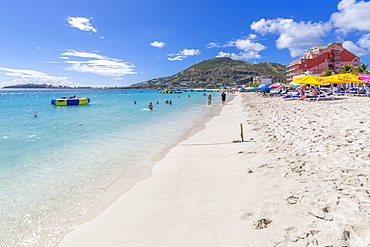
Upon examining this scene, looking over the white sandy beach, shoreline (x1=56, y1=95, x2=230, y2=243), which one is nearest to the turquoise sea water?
shoreline (x1=56, y1=95, x2=230, y2=243)

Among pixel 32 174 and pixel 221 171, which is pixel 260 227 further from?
pixel 32 174

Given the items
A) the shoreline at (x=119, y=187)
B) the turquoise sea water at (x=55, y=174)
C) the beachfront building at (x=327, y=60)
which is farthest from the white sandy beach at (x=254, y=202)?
the beachfront building at (x=327, y=60)

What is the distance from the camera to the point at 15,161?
798cm

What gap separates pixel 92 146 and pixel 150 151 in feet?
9.88

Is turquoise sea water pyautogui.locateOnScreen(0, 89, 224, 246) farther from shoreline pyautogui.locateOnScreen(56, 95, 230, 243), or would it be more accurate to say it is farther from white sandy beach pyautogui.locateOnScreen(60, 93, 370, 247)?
white sandy beach pyautogui.locateOnScreen(60, 93, 370, 247)

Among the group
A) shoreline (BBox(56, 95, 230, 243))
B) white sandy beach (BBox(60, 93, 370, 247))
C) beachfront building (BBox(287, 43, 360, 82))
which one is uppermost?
beachfront building (BBox(287, 43, 360, 82))

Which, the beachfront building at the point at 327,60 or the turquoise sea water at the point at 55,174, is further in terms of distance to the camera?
the beachfront building at the point at 327,60

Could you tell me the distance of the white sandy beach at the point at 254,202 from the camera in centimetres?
301

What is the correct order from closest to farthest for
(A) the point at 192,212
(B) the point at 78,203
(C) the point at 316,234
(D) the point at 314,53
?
(C) the point at 316,234
(A) the point at 192,212
(B) the point at 78,203
(D) the point at 314,53

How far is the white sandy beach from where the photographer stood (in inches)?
119

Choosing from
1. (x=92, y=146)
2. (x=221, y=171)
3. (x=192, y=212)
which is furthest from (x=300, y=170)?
(x=92, y=146)

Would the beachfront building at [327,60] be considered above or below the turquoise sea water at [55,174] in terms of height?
above

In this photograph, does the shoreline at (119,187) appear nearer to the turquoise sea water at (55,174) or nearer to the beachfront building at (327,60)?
the turquoise sea water at (55,174)

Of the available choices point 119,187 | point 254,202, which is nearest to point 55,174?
point 119,187
